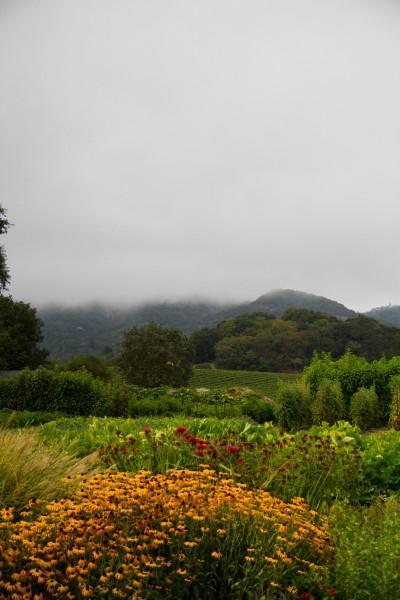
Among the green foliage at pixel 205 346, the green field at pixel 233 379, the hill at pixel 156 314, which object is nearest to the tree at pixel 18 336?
the green field at pixel 233 379

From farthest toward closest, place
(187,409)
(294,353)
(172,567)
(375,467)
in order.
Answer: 1. (294,353)
2. (187,409)
3. (375,467)
4. (172,567)

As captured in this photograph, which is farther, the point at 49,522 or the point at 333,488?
the point at 333,488

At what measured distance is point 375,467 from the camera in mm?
5922

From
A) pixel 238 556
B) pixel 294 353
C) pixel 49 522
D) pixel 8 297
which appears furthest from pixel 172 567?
pixel 294 353

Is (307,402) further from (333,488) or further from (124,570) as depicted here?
(124,570)

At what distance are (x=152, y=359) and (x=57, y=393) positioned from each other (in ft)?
71.2

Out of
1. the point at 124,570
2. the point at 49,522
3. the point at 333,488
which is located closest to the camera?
the point at 124,570

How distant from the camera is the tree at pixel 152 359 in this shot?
126 feet

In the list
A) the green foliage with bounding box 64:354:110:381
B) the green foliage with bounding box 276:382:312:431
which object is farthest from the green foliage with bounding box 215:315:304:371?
the green foliage with bounding box 276:382:312:431

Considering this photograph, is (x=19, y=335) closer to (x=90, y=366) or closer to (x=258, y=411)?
(x=90, y=366)

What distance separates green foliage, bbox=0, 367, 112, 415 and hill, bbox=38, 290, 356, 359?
100878mm

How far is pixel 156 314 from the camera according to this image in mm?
171000

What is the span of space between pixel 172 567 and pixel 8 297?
37948 millimetres

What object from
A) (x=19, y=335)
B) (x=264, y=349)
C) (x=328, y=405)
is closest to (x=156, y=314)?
(x=264, y=349)
